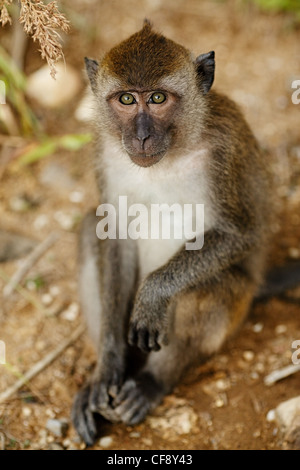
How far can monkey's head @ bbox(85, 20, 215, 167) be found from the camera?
3635mm

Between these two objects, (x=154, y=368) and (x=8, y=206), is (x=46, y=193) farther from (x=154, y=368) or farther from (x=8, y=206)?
(x=154, y=368)

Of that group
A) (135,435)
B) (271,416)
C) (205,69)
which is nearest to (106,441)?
(135,435)

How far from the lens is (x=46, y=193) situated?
20.7ft

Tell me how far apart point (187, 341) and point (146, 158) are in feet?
4.81

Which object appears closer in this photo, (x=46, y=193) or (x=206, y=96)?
(x=206, y=96)

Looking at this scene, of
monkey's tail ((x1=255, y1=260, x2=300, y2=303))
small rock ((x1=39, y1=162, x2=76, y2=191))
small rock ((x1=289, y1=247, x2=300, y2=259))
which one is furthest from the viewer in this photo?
small rock ((x1=39, y1=162, x2=76, y2=191))

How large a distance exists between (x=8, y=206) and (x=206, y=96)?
2866 millimetres

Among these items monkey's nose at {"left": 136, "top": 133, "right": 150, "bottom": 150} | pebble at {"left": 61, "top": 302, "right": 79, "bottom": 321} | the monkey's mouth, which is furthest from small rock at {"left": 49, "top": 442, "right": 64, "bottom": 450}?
monkey's nose at {"left": 136, "top": 133, "right": 150, "bottom": 150}

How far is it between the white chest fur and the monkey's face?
263 mm

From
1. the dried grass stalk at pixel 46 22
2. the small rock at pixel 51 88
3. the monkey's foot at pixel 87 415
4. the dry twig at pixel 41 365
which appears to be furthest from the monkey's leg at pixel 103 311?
the small rock at pixel 51 88

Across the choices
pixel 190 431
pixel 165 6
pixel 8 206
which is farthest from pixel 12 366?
pixel 165 6

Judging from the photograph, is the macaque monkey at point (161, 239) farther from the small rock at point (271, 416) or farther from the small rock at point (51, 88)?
the small rock at point (51, 88)

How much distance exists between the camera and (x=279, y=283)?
5.25 metres

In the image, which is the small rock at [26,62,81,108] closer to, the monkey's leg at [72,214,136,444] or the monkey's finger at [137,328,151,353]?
the monkey's leg at [72,214,136,444]
